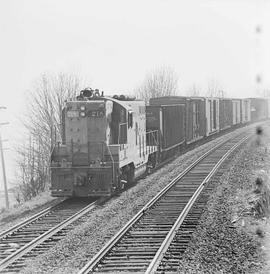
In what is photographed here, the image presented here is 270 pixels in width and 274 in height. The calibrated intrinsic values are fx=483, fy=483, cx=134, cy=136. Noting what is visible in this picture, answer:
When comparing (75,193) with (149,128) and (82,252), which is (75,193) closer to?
(82,252)

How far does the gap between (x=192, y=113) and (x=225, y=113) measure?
44.6 feet

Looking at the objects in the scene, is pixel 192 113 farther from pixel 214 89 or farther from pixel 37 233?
pixel 214 89

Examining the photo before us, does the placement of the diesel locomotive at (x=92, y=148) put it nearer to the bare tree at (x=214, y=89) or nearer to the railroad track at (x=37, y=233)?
the railroad track at (x=37, y=233)

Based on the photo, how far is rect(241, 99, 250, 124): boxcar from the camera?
52263mm

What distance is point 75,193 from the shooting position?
15.4 metres

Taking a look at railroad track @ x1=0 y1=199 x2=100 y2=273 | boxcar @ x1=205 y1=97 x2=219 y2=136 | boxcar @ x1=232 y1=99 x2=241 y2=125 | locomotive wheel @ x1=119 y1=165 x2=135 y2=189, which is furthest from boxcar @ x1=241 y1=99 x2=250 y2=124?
railroad track @ x1=0 y1=199 x2=100 y2=273

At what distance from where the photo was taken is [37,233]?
11.6 metres

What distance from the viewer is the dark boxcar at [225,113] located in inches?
1666

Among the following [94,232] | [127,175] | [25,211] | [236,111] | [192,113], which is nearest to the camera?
[94,232]

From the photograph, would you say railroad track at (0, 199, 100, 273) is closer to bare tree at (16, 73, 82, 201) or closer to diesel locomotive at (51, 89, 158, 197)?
diesel locomotive at (51, 89, 158, 197)

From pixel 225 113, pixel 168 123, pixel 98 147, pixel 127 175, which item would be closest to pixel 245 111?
pixel 225 113

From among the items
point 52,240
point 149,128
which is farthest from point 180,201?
point 149,128

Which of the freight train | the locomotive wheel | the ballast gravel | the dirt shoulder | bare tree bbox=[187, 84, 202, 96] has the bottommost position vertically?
the dirt shoulder

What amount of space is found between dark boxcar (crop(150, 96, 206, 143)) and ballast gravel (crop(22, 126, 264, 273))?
36.1ft
